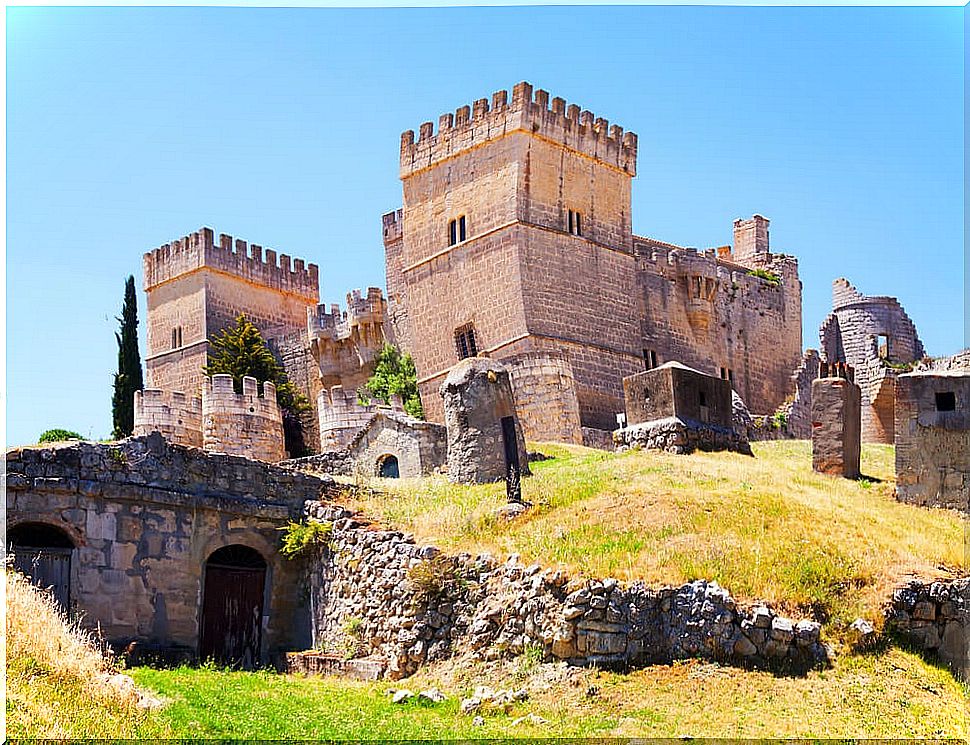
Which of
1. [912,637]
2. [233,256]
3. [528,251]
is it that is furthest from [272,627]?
[233,256]

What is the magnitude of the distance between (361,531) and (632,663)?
4774 millimetres

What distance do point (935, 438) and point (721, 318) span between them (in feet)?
64.9

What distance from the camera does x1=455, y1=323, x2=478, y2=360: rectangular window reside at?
32.0 metres

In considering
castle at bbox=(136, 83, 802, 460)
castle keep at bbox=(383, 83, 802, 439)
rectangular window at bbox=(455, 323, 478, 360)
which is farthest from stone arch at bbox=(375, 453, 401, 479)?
rectangular window at bbox=(455, 323, 478, 360)

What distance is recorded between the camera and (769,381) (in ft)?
122

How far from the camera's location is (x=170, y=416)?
29688 mm

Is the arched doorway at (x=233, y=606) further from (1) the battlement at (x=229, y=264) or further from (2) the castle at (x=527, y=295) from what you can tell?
(1) the battlement at (x=229, y=264)

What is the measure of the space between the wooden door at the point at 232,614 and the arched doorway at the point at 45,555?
1.94 meters

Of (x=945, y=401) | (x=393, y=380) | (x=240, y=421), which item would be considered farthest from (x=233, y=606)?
(x=393, y=380)

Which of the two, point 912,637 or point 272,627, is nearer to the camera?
point 912,637

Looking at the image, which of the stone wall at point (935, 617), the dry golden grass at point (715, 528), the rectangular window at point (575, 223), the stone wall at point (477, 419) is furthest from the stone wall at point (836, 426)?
the rectangular window at point (575, 223)

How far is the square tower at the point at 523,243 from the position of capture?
102 feet

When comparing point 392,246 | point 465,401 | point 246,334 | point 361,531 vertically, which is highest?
point 392,246

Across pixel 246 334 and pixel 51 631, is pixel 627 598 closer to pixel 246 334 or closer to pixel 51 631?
pixel 51 631
